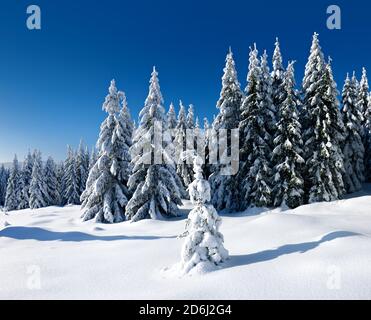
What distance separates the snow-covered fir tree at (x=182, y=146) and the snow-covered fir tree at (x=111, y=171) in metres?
19.4

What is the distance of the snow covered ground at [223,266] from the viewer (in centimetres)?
819

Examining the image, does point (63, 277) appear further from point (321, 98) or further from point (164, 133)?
point (321, 98)

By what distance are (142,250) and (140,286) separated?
15.6 ft

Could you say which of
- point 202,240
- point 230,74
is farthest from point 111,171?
point 202,240

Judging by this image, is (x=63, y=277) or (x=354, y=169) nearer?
(x=63, y=277)

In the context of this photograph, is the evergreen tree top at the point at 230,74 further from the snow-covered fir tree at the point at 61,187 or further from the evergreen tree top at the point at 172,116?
the snow-covered fir tree at the point at 61,187

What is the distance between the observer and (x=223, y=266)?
10.2 metres

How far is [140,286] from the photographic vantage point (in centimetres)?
958

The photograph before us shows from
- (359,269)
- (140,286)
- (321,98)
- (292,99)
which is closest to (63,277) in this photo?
(140,286)

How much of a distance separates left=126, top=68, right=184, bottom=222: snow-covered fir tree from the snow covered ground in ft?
21.7

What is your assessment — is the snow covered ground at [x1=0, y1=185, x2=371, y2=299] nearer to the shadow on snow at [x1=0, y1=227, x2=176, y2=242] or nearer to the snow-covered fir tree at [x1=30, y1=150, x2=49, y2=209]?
the shadow on snow at [x1=0, y1=227, x2=176, y2=242]

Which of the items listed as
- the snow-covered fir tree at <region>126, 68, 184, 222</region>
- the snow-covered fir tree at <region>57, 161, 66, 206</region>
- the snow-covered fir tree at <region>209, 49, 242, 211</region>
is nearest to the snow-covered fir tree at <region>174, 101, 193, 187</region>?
the snow-covered fir tree at <region>209, 49, 242, 211</region>

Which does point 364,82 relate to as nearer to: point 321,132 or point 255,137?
point 321,132

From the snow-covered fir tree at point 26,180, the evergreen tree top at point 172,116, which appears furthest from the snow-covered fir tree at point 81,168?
the evergreen tree top at point 172,116
